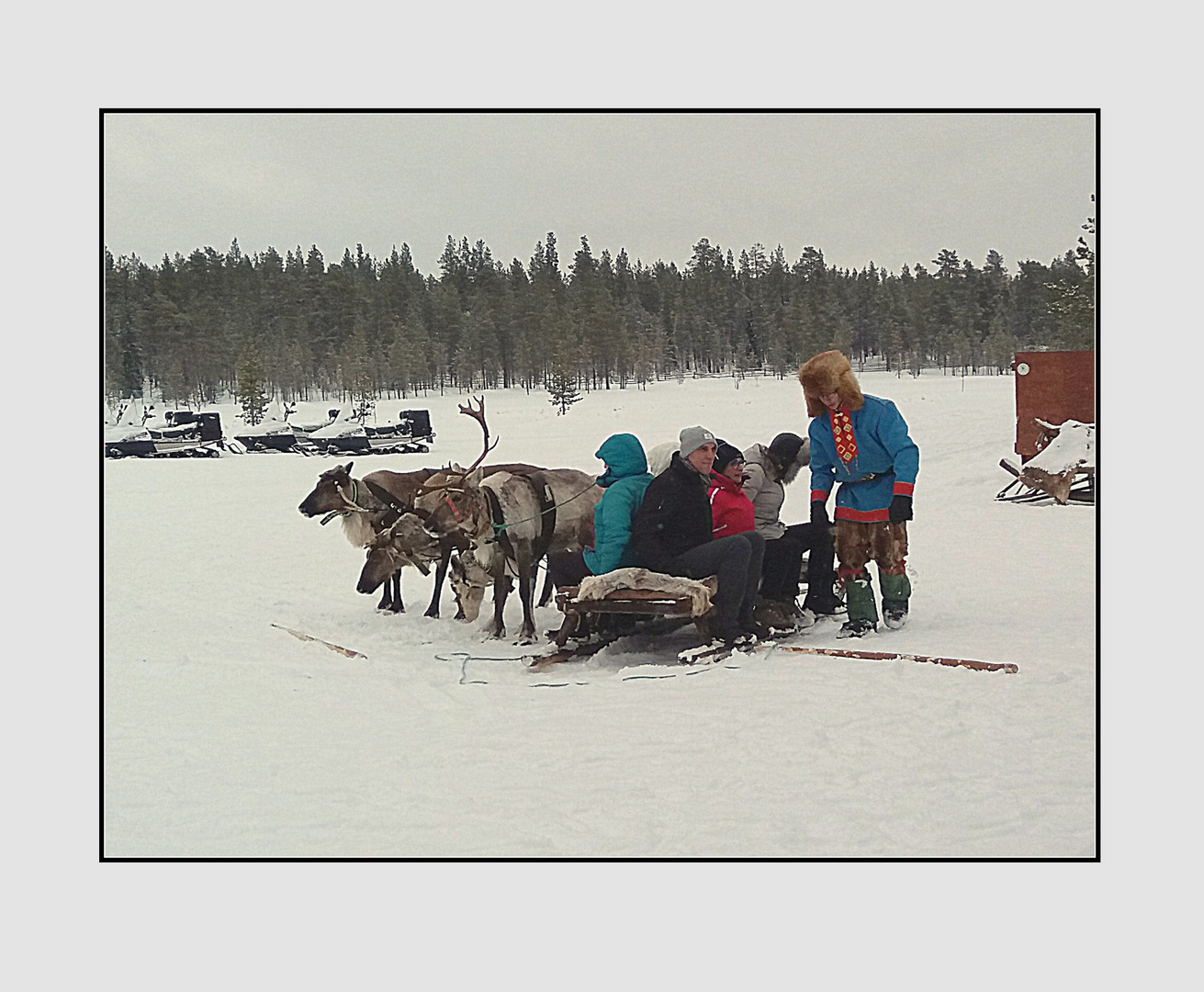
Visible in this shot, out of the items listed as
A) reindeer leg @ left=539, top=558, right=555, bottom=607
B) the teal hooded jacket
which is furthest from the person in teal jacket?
reindeer leg @ left=539, top=558, right=555, bottom=607

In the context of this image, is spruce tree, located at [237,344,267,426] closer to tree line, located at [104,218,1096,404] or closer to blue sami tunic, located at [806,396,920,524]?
tree line, located at [104,218,1096,404]

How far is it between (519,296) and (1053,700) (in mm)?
15583

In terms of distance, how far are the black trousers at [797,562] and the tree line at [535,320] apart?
8196mm

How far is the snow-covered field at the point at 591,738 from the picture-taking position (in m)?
4.12

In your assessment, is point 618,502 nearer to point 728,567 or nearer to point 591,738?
point 728,567

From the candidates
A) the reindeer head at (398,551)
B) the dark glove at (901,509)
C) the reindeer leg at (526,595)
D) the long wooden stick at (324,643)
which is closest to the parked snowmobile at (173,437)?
the reindeer head at (398,551)

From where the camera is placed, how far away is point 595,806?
4.18 meters

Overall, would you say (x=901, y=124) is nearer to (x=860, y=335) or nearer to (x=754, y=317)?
(x=860, y=335)

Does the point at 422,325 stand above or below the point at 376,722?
above

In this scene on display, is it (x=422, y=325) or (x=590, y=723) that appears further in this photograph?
(x=422, y=325)

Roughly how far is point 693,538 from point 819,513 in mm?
954

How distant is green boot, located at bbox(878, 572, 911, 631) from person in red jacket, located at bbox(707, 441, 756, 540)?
80 cm

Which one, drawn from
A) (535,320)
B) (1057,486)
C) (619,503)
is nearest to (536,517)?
(619,503)
